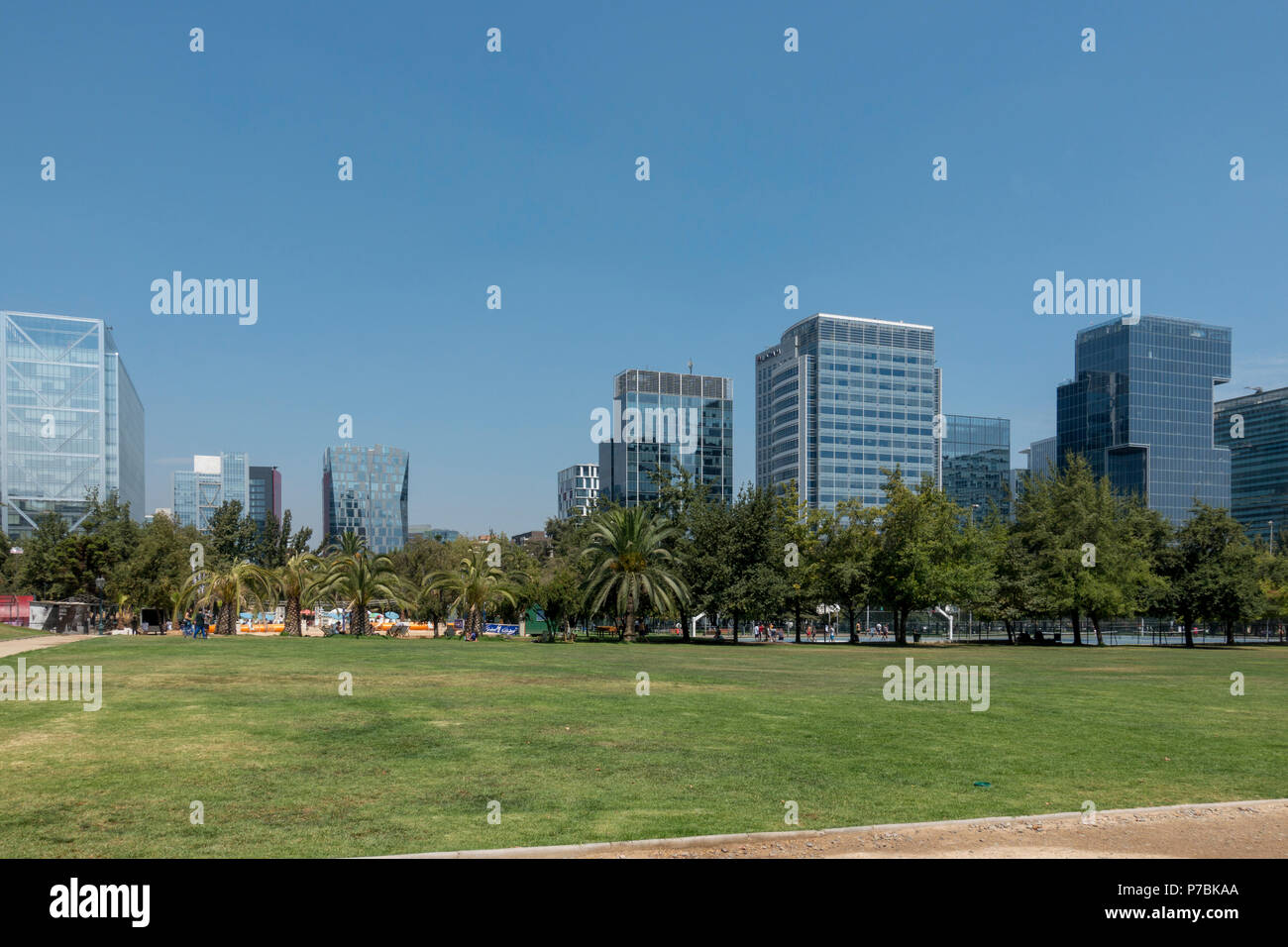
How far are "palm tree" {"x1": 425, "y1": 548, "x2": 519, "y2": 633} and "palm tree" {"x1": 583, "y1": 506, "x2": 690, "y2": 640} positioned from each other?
559 cm

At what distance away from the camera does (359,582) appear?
51.5 meters

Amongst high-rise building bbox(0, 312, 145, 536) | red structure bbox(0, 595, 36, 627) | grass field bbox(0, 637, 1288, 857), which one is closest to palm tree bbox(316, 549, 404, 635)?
red structure bbox(0, 595, 36, 627)

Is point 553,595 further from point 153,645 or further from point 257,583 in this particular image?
point 153,645

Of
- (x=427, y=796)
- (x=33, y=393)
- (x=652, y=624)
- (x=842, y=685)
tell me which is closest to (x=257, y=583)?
(x=842, y=685)

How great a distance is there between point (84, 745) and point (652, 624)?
9019cm

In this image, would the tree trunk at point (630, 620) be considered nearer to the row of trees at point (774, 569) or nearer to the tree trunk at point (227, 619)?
the row of trees at point (774, 569)

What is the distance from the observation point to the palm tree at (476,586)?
54375 mm

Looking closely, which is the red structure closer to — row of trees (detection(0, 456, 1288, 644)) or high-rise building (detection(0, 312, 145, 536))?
row of trees (detection(0, 456, 1288, 644))

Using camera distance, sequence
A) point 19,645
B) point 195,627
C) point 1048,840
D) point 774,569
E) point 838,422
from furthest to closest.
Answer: point 838,422 < point 774,569 < point 195,627 < point 19,645 < point 1048,840

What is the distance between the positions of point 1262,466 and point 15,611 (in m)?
214

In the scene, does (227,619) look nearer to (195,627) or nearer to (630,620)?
(195,627)


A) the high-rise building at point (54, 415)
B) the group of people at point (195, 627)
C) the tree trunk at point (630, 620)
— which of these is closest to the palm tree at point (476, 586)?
the tree trunk at point (630, 620)

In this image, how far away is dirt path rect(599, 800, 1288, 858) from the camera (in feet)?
26.9

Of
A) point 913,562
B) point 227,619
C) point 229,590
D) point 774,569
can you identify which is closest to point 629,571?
point 774,569
